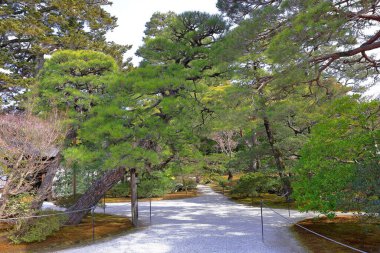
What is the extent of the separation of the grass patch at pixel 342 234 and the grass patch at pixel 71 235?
5013mm

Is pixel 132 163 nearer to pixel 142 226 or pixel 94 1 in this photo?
pixel 142 226

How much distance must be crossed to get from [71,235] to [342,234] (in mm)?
6815

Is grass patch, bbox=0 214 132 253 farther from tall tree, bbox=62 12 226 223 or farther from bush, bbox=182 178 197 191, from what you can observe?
bush, bbox=182 178 197 191

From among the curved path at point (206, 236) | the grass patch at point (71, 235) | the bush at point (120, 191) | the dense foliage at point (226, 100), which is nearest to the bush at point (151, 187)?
the bush at point (120, 191)

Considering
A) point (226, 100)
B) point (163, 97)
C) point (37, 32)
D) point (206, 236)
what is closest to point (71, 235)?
point (206, 236)

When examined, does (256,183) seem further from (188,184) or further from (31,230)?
(31,230)

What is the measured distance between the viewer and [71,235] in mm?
7746

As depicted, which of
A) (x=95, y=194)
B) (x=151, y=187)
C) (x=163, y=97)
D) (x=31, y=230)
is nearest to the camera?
(x=31, y=230)

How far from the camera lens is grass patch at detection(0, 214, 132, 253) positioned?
670cm

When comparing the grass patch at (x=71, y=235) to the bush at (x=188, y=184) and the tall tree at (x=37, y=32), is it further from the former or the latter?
the bush at (x=188, y=184)

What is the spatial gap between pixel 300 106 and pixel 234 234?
4.35 m

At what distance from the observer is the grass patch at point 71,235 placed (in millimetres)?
6704

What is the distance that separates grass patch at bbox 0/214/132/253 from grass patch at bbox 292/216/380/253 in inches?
197

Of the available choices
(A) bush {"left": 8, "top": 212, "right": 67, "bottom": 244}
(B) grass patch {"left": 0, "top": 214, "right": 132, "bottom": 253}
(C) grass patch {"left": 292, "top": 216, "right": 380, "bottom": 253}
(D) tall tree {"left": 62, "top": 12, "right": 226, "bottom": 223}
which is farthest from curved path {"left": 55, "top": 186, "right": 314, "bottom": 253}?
(D) tall tree {"left": 62, "top": 12, "right": 226, "bottom": 223}
